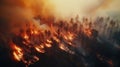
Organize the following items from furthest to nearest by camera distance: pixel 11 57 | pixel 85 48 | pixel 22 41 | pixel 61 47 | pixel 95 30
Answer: pixel 95 30, pixel 85 48, pixel 61 47, pixel 22 41, pixel 11 57

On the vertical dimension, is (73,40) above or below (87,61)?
above

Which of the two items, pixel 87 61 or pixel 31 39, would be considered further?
pixel 87 61

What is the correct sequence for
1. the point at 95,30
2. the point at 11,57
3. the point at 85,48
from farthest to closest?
the point at 95,30 < the point at 85,48 < the point at 11,57

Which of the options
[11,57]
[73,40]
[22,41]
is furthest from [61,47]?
[11,57]

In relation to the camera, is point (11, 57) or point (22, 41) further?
point (22, 41)

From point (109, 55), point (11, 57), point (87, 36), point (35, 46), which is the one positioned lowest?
point (11, 57)

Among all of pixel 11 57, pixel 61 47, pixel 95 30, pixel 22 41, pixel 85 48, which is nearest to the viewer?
pixel 11 57

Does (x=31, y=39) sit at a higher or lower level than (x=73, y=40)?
lower

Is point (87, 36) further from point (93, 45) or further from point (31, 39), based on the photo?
point (31, 39)

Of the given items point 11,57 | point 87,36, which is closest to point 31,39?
point 11,57

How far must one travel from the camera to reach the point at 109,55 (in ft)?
258

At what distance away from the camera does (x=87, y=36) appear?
80.7 meters

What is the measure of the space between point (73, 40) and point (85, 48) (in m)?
4.69

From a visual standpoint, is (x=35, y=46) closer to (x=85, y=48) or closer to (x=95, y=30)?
(x=85, y=48)
